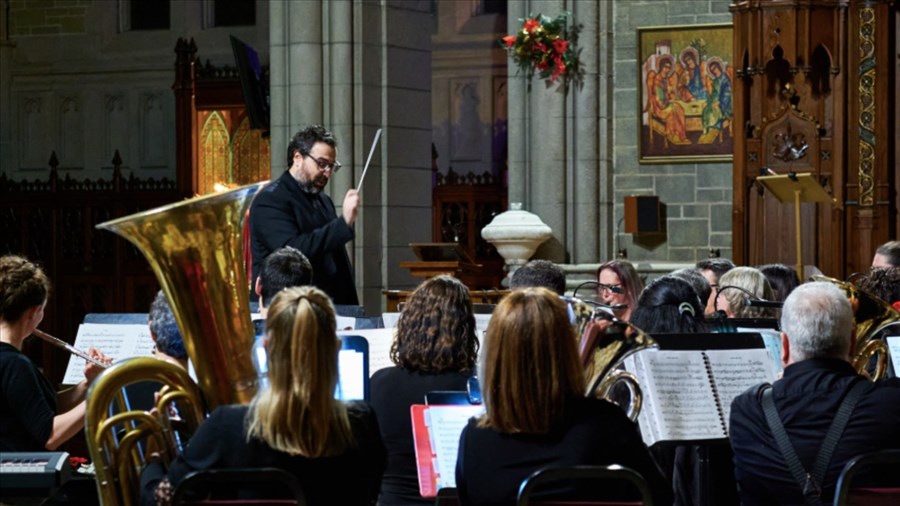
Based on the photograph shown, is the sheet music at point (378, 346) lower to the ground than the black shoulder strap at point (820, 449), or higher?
higher

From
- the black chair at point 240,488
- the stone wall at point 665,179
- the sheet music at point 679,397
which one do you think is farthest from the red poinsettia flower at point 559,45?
the black chair at point 240,488

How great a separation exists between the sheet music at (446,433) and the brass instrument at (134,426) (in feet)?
2.04

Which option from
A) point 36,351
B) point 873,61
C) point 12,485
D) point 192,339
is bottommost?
point 36,351

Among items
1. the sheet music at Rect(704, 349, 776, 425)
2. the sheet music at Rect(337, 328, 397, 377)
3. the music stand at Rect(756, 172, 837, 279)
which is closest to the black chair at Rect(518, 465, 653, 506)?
the sheet music at Rect(704, 349, 776, 425)

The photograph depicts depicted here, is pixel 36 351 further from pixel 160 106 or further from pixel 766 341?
pixel 766 341

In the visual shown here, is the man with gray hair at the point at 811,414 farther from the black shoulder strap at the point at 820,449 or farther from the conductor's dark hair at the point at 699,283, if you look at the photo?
the conductor's dark hair at the point at 699,283

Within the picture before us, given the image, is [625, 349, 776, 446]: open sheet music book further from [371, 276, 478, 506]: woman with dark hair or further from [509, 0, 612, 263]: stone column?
[509, 0, 612, 263]: stone column

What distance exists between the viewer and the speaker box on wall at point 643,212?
1121 centimetres

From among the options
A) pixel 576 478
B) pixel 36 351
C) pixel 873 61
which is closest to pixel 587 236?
pixel 873 61

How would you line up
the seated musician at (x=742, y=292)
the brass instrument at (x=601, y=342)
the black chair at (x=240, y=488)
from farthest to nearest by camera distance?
the seated musician at (x=742, y=292) → the brass instrument at (x=601, y=342) → the black chair at (x=240, y=488)

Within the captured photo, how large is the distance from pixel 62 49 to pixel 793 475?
1449 centimetres

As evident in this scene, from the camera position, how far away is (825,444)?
151 inches

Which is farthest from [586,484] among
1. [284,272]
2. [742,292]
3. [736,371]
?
[742,292]

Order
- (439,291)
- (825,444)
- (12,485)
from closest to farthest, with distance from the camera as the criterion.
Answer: (12,485) < (825,444) < (439,291)
